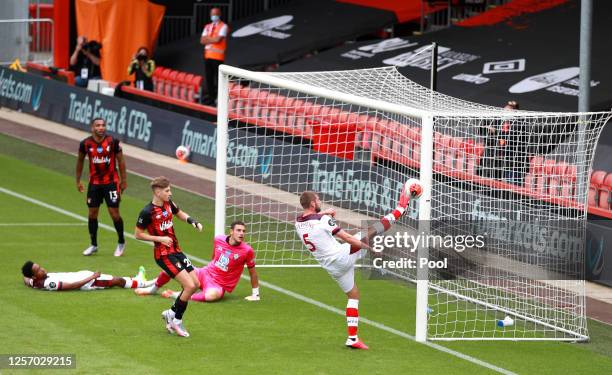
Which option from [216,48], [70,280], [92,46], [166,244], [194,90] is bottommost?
[70,280]

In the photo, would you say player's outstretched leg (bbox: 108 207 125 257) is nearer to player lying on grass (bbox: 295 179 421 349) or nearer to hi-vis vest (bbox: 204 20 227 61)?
player lying on grass (bbox: 295 179 421 349)

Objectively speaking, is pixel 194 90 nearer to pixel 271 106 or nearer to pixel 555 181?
pixel 271 106

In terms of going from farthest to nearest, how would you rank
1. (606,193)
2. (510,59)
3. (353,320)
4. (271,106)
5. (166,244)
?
(510,59) → (271,106) → (606,193) → (166,244) → (353,320)

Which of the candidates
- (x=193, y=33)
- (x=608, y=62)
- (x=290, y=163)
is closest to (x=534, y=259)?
(x=290, y=163)

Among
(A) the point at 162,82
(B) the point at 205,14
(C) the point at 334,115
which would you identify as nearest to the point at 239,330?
(C) the point at 334,115

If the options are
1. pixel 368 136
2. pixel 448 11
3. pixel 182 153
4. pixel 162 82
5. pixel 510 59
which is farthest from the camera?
pixel 448 11

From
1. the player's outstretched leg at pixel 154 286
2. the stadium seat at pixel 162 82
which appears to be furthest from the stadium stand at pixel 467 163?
the stadium seat at pixel 162 82

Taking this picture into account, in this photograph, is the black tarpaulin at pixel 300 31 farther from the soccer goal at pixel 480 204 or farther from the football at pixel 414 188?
the football at pixel 414 188

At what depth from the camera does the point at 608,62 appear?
986 inches

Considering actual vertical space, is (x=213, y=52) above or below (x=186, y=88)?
above

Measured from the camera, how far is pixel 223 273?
620 inches

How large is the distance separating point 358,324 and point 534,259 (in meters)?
2.96

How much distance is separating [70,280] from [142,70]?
14296 mm

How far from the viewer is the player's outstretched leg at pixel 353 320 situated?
13422mm
